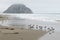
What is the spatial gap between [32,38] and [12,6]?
36.5 metres

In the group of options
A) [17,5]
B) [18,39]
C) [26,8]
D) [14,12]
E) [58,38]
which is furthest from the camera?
[14,12]

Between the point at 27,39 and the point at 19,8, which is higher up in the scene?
the point at 27,39

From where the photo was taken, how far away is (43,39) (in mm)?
9977

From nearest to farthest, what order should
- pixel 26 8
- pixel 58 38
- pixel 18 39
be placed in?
pixel 18 39 < pixel 58 38 < pixel 26 8

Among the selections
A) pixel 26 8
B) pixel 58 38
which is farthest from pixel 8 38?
pixel 26 8

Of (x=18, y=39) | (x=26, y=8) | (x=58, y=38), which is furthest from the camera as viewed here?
(x=26, y=8)

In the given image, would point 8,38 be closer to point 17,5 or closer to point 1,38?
point 1,38

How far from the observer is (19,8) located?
145ft

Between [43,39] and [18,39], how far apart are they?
1.30 m

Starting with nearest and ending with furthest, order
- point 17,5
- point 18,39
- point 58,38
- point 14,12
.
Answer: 1. point 18,39
2. point 58,38
3. point 17,5
4. point 14,12

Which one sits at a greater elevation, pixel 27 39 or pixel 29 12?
pixel 27 39

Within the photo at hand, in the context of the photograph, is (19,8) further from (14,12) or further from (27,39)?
(27,39)

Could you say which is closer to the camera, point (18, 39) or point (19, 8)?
point (18, 39)

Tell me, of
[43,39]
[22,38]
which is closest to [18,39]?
[22,38]
